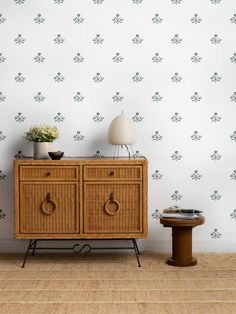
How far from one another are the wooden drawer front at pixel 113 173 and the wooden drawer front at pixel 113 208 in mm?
49

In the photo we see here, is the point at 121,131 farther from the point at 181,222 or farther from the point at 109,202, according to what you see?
the point at 181,222

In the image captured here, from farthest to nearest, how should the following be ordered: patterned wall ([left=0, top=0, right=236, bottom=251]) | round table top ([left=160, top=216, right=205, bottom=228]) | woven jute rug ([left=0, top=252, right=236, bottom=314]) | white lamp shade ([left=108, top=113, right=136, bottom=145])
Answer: patterned wall ([left=0, top=0, right=236, bottom=251])
white lamp shade ([left=108, top=113, right=136, bottom=145])
round table top ([left=160, top=216, right=205, bottom=228])
woven jute rug ([left=0, top=252, right=236, bottom=314])

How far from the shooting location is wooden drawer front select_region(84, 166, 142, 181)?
14.4 feet

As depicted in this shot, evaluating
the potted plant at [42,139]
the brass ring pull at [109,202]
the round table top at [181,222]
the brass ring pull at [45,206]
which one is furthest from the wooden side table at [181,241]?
the potted plant at [42,139]

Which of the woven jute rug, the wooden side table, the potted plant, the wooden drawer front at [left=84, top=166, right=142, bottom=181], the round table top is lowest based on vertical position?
the woven jute rug

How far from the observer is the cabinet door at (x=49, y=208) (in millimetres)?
4387

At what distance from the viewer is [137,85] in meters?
4.81

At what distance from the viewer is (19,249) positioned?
4875 mm

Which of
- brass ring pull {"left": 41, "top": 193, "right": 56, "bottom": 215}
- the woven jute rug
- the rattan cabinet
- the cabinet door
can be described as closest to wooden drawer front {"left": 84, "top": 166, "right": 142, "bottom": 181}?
the rattan cabinet

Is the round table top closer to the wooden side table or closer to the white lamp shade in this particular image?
the wooden side table

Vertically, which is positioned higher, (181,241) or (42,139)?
(42,139)

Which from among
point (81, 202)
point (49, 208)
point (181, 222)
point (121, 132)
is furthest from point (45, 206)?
point (181, 222)

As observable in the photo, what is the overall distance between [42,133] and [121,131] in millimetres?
631

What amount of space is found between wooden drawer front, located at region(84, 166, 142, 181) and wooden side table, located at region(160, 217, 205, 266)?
0.43 meters
